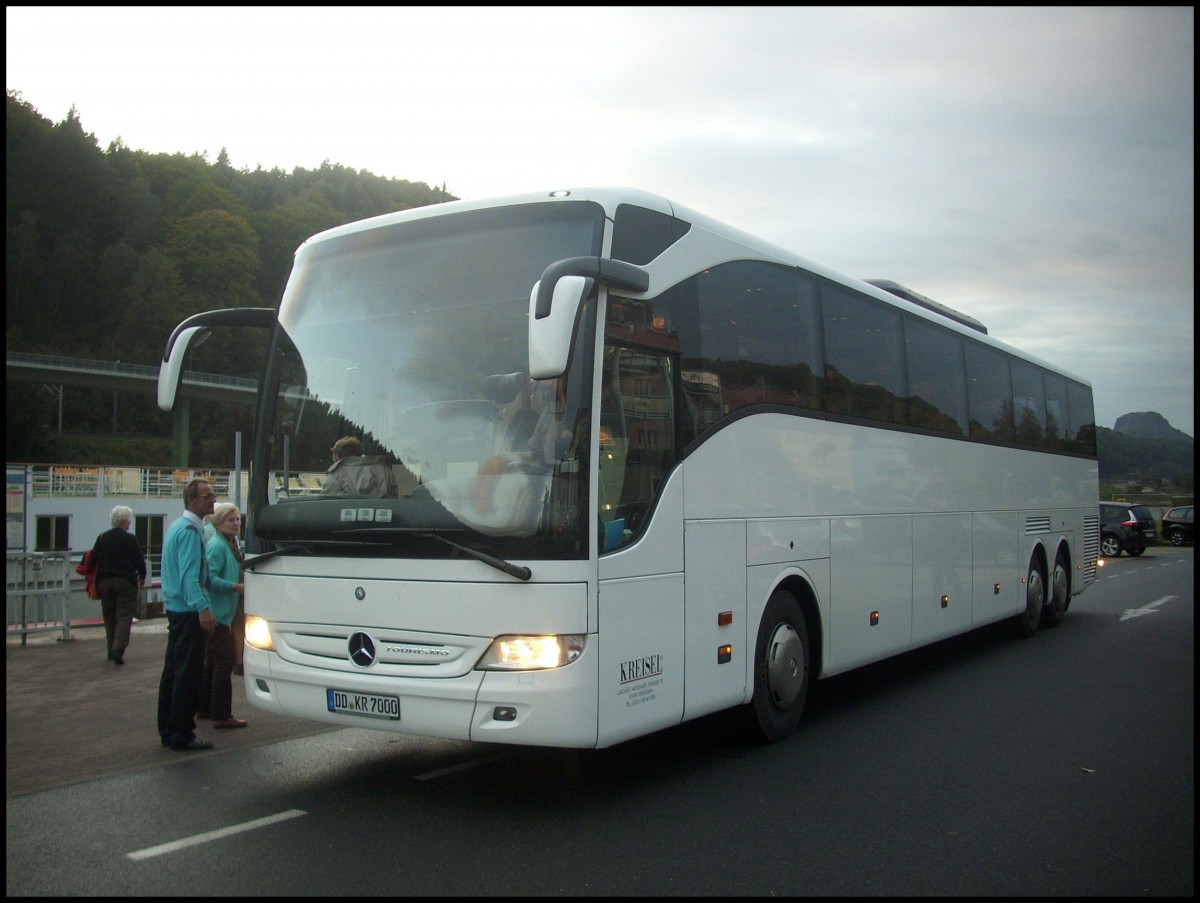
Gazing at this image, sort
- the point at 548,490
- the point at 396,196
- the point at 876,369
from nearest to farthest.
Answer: the point at 548,490, the point at 876,369, the point at 396,196

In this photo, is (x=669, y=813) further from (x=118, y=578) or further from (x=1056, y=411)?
(x=1056, y=411)

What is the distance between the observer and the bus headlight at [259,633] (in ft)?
22.1

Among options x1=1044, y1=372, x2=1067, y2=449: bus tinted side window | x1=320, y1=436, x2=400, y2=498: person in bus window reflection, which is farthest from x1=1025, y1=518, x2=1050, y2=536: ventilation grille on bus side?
x1=320, y1=436, x2=400, y2=498: person in bus window reflection

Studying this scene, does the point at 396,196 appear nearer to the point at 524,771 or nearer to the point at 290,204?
the point at 290,204

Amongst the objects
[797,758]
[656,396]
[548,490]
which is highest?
[656,396]

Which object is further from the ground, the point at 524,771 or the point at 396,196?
the point at 396,196

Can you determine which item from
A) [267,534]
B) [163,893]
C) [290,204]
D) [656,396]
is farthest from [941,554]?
[290,204]

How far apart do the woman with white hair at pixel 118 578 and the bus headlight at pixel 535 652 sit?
765 centimetres

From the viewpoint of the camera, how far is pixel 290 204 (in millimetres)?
102125

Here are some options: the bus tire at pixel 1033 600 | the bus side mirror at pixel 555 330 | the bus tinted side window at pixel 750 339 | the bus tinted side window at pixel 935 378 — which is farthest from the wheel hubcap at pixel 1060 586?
the bus side mirror at pixel 555 330

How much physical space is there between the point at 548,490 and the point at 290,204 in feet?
339

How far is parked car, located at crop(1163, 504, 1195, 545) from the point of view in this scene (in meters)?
45.7

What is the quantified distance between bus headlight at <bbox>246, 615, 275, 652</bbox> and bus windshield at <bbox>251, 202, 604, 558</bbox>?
1.84 feet

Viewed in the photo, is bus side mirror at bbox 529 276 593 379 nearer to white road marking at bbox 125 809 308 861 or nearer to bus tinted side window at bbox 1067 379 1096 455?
white road marking at bbox 125 809 308 861
